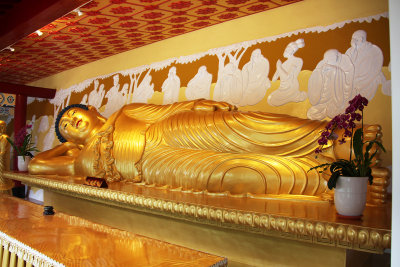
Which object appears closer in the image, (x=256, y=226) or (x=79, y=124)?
(x=256, y=226)

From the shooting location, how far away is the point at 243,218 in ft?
4.91

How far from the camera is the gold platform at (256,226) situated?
1.25m

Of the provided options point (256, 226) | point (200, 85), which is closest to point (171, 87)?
point (200, 85)

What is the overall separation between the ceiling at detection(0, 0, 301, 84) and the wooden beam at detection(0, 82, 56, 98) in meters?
0.83

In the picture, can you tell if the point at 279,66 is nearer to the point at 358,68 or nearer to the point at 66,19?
the point at 358,68

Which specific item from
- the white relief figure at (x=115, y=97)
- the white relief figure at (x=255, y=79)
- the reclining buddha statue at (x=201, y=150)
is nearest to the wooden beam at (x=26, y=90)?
the white relief figure at (x=115, y=97)

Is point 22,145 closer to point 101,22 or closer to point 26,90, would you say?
point 26,90

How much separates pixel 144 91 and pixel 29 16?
1380 mm

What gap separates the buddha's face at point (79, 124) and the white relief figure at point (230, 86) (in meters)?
1.23

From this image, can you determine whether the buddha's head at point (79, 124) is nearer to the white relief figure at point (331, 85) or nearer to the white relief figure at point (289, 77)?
the white relief figure at point (289, 77)

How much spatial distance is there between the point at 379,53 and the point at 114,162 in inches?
81.8

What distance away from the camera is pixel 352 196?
1372mm

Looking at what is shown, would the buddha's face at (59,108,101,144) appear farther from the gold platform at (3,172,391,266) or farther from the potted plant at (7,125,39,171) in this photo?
the potted plant at (7,125,39,171)

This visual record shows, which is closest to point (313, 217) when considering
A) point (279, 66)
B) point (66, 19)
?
point (279, 66)
